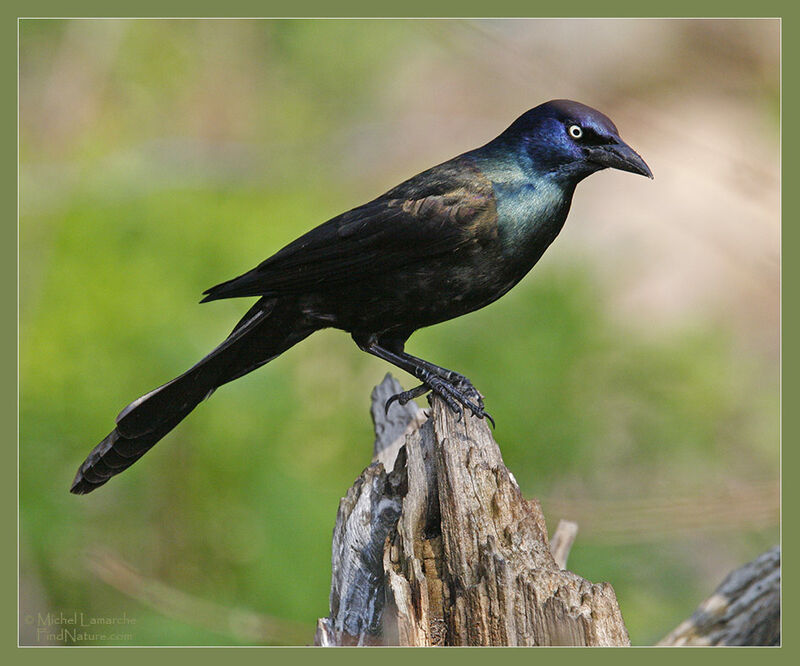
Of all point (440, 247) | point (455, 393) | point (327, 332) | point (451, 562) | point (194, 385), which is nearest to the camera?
point (451, 562)

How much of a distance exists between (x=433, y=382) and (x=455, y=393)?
0.39 feet

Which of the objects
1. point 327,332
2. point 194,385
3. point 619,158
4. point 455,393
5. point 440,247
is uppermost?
point 327,332

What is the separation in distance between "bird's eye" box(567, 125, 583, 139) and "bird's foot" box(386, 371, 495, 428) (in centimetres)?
94

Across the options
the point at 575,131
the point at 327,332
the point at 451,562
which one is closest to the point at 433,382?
the point at 451,562

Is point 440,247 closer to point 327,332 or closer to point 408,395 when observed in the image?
point 408,395

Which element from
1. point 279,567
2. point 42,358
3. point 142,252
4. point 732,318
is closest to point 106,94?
point 142,252

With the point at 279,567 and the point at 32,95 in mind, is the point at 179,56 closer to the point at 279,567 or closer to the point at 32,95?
the point at 32,95

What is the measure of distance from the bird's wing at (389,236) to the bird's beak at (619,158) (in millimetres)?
394

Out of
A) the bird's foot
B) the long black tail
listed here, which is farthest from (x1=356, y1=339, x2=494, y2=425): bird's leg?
the long black tail

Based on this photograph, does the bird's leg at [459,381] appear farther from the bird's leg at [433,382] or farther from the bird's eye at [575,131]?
the bird's eye at [575,131]

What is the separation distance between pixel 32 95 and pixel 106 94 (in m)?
0.47

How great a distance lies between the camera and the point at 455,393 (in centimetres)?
367

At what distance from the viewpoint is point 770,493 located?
4672 mm

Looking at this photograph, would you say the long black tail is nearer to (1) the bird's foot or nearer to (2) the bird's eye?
(1) the bird's foot
